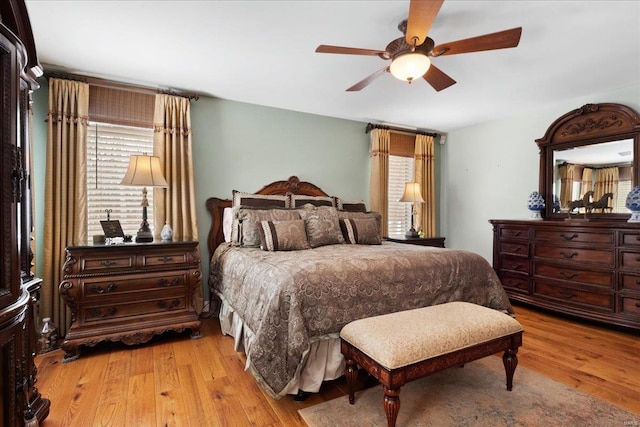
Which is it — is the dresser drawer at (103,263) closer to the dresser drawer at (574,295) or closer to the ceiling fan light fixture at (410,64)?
the ceiling fan light fixture at (410,64)

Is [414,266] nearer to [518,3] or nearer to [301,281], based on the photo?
[301,281]

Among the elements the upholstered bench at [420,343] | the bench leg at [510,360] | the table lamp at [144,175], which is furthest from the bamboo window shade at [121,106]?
the bench leg at [510,360]

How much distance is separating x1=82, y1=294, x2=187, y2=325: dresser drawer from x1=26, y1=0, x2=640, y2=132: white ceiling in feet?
6.97

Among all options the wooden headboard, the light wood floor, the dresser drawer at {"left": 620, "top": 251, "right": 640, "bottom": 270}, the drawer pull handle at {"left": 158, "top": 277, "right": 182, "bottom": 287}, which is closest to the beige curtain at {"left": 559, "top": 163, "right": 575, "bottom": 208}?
the dresser drawer at {"left": 620, "top": 251, "right": 640, "bottom": 270}

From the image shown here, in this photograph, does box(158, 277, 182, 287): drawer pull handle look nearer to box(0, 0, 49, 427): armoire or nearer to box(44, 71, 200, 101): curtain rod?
box(0, 0, 49, 427): armoire

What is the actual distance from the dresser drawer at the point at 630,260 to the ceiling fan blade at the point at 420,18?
2.91 m

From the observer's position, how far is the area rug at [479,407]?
173 cm

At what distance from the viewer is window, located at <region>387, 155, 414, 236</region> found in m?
4.97

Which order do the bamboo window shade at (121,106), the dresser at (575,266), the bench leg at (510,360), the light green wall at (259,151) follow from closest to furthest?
the bench leg at (510,360), the dresser at (575,266), the bamboo window shade at (121,106), the light green wall at (259,151)

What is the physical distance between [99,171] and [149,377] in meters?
2.12

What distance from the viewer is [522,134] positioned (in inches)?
169

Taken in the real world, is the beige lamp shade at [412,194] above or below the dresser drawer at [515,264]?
above

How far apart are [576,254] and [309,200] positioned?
9.80ft

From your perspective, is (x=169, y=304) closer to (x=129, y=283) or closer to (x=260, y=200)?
(x=129, y=283)
